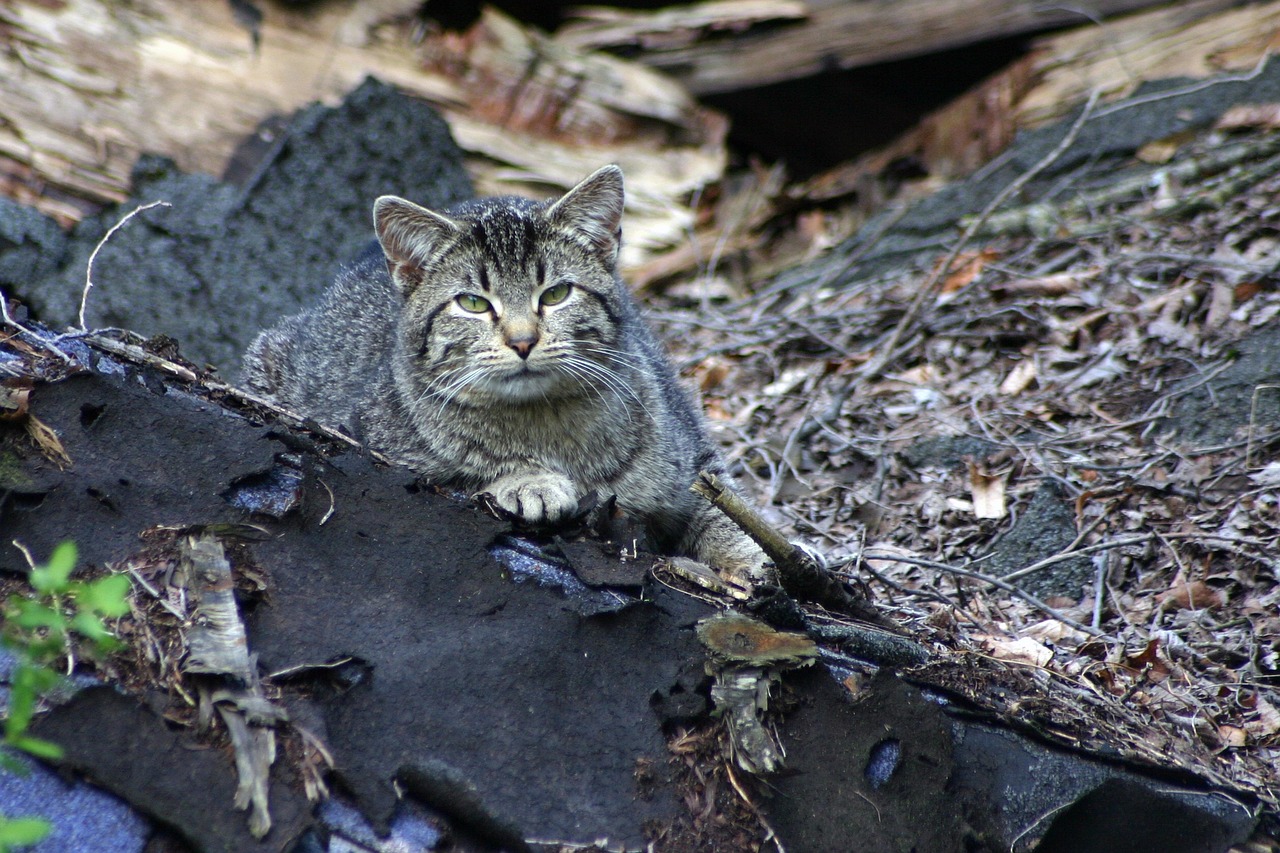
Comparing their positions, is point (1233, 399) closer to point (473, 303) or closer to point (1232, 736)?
point (1232, 736)

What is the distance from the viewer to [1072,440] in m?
5.40

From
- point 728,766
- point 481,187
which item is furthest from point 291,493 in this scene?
point 481,187

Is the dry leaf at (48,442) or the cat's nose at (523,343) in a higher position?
the dry leaf at (48,442)

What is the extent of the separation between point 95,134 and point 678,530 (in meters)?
4.83

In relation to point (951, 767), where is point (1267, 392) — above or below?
below

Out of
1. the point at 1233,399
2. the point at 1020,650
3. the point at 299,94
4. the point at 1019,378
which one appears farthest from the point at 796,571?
the point at 299,94

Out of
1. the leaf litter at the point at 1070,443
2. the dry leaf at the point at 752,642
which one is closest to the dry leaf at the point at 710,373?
the leaf litter at the point at 1070,443

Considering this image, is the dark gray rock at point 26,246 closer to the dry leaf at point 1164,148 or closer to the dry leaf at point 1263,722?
the dry leaf at point 1263,722

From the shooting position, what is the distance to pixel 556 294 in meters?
Answer: 4.49

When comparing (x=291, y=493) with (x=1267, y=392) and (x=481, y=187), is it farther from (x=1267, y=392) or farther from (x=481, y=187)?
(x=481, y=187)

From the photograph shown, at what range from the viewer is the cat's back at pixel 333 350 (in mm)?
5250

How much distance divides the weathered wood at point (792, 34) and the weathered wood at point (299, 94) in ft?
0.96

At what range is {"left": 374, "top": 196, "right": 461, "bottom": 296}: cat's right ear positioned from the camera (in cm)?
446

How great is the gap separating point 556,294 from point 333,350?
5.73ft
